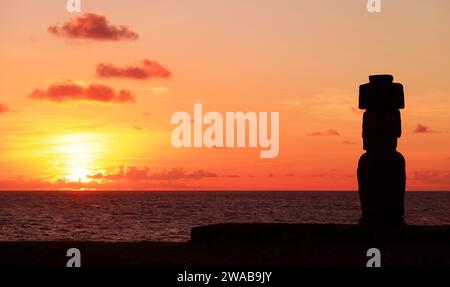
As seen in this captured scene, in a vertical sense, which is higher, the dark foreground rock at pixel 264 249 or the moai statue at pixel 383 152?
the moai statue at pixel 383 152

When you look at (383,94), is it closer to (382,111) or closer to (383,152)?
(382,111)

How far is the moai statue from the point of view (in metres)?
20.9

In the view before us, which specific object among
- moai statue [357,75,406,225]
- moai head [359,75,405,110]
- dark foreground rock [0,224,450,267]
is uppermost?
moai head [359,75,405,110]

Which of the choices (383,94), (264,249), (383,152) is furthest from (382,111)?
(264,249)

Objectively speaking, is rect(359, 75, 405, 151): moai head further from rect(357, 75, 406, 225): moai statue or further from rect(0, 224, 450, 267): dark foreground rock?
rect(0, 224, 450, 267): dark foreground rock

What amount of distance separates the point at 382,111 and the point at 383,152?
1.12 metres

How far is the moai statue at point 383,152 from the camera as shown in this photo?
20.9 meters

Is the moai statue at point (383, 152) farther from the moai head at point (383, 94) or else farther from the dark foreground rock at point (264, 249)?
the dark foreground rock at point (264, 249)

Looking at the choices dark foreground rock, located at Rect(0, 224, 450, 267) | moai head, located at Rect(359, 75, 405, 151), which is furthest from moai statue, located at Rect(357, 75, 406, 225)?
dark foreground rock, located at Rect(0, 224, 450, 267)

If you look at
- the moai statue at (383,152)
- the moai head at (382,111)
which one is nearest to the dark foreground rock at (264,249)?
the moai statue at (383,152)

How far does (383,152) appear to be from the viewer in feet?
68.8
